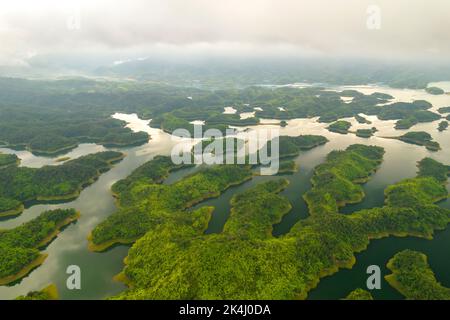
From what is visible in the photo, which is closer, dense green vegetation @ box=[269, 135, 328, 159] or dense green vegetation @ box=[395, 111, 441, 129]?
dense green vegetation @ box=[269, 135, 328, 159]

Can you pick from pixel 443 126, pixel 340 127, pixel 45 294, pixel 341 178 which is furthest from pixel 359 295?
pixel 443 126

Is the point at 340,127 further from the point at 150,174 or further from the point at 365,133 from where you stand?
the point at 150,174

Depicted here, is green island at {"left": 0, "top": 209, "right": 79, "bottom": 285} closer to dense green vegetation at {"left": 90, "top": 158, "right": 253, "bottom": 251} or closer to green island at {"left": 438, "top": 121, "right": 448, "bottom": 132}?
dense green vegetation at {"left": 90, "top": 158, "right": 253, "bottom": 251}

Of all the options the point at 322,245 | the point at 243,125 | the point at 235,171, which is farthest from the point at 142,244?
the point at 243,125

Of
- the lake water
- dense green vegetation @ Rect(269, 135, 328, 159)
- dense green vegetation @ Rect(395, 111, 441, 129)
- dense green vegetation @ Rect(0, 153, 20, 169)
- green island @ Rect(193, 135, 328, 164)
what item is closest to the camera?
the lake water

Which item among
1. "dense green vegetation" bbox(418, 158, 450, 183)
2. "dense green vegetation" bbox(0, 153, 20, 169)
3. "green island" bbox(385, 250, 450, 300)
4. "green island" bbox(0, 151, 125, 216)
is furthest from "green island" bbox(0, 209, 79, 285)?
"dense green vegetation" bbox(418, 158, 450, 183)

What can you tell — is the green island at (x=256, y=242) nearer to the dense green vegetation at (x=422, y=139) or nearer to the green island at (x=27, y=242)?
the green island at (x=27, y=242)

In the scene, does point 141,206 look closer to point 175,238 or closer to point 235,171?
point 175,238
